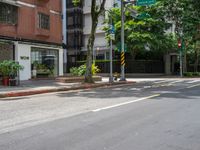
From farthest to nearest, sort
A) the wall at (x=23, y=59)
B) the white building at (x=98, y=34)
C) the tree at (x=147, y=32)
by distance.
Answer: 1. the white building at (x=98, y=34)
2. the tree at (x=147, y=32)
3. the wall at (x=23, y=59)

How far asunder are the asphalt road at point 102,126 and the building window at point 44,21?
1926 centimetres

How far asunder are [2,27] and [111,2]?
3056 centimetres

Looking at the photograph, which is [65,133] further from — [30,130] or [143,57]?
[143,57]

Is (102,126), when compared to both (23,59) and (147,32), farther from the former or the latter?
(147,32)

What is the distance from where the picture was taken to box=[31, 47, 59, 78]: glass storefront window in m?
32.0

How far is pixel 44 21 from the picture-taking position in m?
33.0

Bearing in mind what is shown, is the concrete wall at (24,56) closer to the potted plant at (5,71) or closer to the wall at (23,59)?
the wall at (23,59)

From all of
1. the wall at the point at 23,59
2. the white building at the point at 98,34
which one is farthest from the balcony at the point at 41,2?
the white building at the point at 98,34

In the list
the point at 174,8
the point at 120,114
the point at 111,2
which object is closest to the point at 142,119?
the point at 120,114

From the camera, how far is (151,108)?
12.7m

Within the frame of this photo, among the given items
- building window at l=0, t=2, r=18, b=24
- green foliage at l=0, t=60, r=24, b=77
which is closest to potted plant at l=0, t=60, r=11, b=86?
green foliage at l=0, t=60, r=24, b=77

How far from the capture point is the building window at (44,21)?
32.4 metres

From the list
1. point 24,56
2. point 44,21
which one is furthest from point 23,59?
point 44,21

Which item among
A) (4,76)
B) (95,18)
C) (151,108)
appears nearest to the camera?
(151,108)
